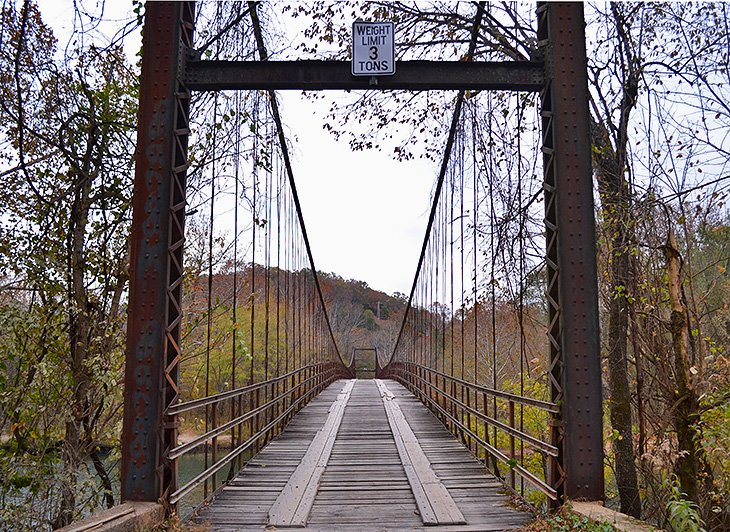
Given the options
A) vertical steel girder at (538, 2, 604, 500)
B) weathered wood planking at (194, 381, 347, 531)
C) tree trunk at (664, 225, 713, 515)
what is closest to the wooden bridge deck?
weathered wood planking at (194, 381, 347, 531)

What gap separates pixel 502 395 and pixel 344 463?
2.86 meters

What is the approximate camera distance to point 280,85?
5.91m

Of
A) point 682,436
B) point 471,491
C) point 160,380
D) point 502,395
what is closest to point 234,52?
point 160,380

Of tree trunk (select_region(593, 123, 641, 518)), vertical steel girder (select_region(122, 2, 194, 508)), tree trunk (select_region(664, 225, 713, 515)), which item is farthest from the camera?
tree trunk (select_region(593, 123, 641, 518))

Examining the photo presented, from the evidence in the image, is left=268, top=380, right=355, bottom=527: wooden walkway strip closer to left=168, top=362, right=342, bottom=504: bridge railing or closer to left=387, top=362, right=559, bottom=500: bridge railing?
left=168, top=362, right=342, bottom=504: bridge railing

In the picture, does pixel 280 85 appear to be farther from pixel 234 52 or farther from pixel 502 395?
pixel 502 395

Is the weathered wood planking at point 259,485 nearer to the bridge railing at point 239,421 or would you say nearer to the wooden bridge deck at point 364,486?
the wooden bridge deck at point 364,486

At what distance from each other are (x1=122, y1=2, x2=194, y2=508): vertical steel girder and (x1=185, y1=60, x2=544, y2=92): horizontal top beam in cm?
46

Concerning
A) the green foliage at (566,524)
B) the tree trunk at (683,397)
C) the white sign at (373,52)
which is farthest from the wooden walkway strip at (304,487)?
the tree trunk at (683,397)

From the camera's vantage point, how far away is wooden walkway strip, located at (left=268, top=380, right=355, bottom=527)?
5.43 metres

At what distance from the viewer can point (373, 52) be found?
230 inches

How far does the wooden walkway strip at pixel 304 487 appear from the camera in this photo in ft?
17.8

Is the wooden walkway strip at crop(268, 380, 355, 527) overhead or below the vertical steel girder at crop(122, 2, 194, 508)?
below

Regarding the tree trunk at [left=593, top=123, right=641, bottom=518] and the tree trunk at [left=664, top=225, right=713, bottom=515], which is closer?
the tree trunk at [left=664, top=225, right=713, bottom=515]
